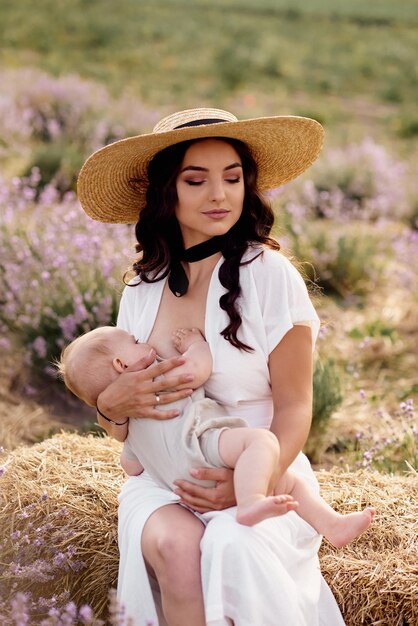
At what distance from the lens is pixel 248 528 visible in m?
2.40

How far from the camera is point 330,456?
14.3 feet

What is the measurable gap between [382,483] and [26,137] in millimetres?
7417

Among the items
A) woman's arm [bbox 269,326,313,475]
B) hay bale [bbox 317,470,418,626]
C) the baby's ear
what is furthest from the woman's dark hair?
hay bale [bbox 317,470,418,626]

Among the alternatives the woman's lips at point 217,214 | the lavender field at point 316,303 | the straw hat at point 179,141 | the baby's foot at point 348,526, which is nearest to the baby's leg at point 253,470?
the baby's foot at point 348,526

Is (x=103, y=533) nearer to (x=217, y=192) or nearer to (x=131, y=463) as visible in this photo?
(x=131, y=463)

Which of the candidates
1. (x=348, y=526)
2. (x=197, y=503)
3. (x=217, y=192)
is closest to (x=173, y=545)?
(x=197, y=503)

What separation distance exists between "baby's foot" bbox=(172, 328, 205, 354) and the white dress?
0.14 ft

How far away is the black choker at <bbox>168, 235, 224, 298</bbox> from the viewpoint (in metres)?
2.96

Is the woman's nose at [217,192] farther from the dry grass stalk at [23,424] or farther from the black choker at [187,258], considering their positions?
the dry grass stalk at [23,424]

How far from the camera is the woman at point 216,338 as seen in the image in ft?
7.79

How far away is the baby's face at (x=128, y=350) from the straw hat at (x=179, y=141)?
61 centimetres

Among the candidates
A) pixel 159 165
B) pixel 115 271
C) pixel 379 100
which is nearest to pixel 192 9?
pixel 379 100

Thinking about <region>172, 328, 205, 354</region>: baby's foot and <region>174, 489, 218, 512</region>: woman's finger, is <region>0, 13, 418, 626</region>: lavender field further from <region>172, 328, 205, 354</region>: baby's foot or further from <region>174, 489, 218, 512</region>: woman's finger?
<region>172, 328, 205, 354</region>: baby's foot

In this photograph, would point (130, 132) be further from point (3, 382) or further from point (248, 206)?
point (248, 206)
